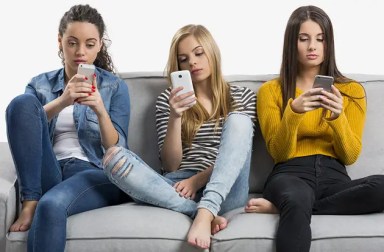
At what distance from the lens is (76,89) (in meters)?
2.79

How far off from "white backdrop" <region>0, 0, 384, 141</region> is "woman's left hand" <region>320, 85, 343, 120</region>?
920mm

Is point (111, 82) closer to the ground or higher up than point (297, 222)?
higher up

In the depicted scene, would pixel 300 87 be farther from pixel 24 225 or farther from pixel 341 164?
pixel 24 225

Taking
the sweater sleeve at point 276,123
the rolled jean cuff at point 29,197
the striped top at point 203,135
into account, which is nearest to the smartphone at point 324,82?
the sweater sleeve at point 276,123

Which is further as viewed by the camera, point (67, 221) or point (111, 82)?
point (111, 82)

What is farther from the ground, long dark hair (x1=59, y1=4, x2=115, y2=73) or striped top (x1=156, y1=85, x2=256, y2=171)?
long dark hair (x1=59, y1=4, x2=115, y2=73)

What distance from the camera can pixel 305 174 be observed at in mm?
2863

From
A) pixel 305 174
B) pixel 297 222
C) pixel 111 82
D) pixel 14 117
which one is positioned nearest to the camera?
pixel 297 222

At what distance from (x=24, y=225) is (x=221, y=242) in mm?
647

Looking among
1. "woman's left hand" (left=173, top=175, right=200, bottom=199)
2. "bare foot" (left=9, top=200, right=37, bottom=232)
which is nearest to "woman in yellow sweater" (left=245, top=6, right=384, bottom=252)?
"woman's left hand" (left=173, top=175, right=200, bottom=199)

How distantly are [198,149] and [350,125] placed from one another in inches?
22.9

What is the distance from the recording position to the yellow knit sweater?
9.41 ft

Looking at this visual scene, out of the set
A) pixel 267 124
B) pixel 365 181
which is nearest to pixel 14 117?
pixel 267 124

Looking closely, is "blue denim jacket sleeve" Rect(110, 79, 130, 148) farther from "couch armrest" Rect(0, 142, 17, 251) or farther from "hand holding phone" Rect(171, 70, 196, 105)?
"couch armrest" Rect(0, 142, 17, 251)
